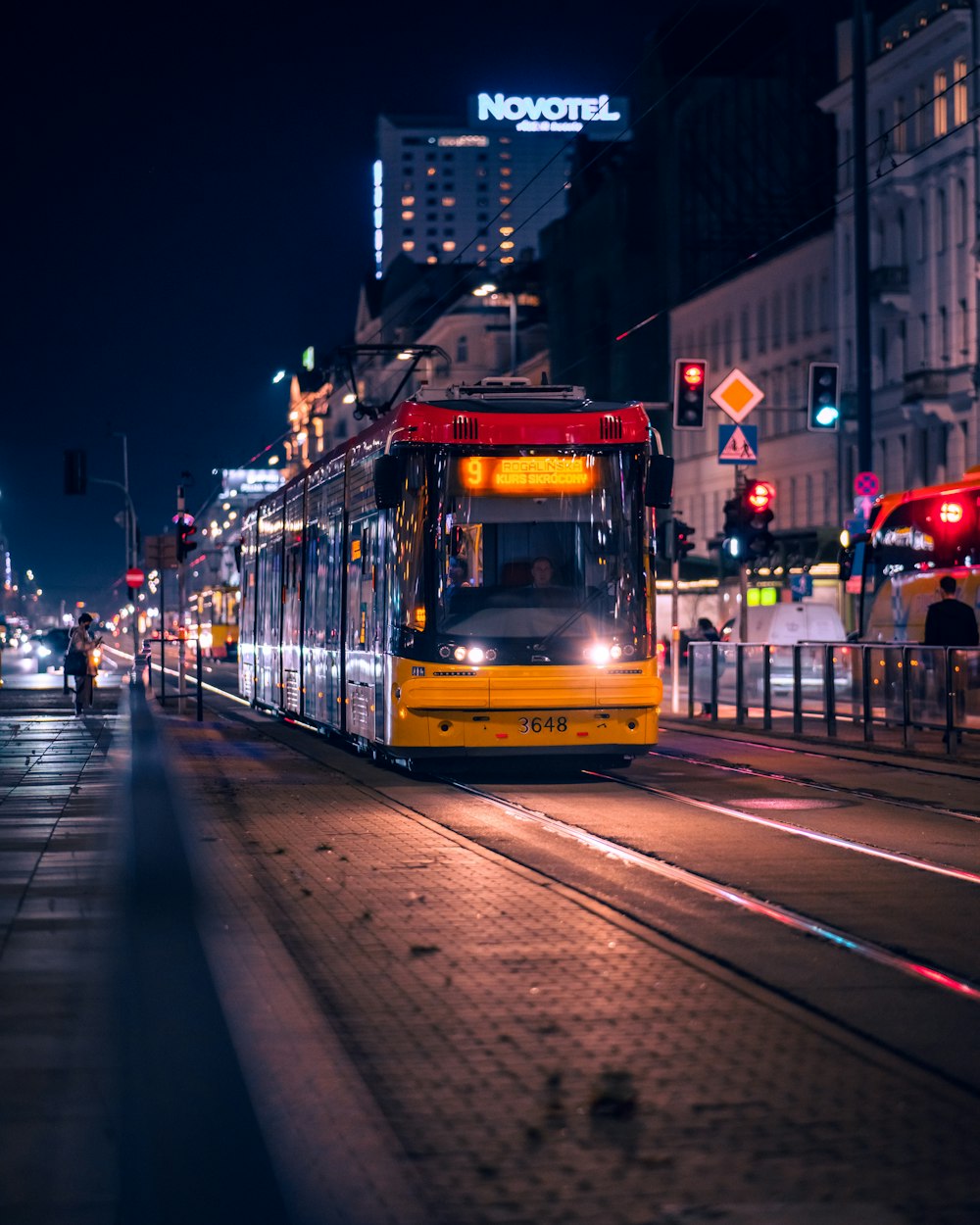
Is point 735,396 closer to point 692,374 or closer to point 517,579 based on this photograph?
point 692,374

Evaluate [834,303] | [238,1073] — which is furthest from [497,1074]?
[834,303]

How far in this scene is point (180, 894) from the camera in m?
10.6

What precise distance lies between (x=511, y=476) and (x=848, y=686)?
27.5 ft

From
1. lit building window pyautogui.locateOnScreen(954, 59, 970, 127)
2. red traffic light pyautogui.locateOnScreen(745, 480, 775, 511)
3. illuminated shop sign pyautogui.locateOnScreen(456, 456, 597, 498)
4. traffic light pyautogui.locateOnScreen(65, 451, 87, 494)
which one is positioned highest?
lit building window pyautogui.locateOnScreen(954, 59, 970, 127)

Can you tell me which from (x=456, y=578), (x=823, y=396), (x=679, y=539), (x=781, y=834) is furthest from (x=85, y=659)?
(x=781, y=834)

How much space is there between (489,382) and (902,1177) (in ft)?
49.0

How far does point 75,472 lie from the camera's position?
52469 mm

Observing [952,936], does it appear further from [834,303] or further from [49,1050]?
[834,303]

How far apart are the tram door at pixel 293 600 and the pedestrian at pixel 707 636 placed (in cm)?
694

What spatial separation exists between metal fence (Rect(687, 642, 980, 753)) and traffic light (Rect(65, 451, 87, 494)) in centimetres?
2489

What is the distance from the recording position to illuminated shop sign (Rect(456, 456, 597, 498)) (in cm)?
1830

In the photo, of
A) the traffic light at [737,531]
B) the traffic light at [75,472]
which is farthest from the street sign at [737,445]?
the traffic light at [75,472]

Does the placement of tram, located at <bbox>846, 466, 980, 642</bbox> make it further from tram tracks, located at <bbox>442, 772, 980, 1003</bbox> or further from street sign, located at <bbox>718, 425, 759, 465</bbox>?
tram tracks, located at <bbox>442, 772, 980, 1003</bbox>

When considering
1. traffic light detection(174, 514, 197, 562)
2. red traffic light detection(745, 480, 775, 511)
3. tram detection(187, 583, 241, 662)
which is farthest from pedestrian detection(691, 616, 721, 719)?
tram detection(187, 583, 241, 662)
